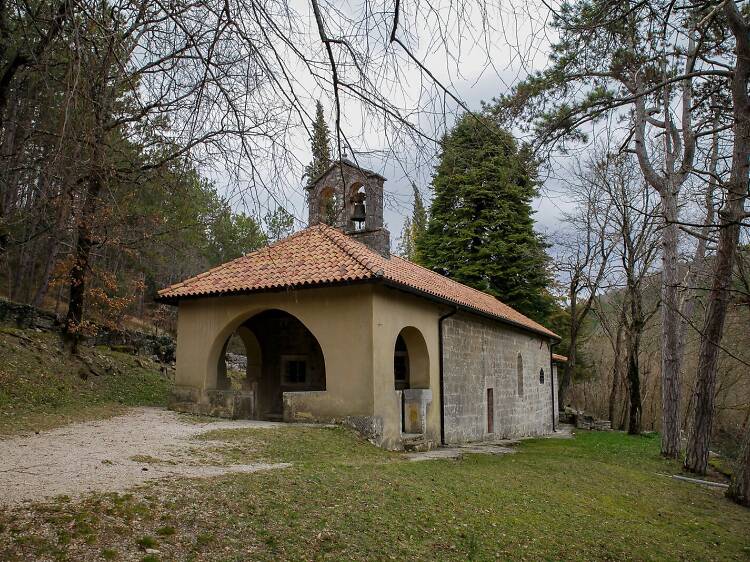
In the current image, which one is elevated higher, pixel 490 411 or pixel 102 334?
pixel 102 334

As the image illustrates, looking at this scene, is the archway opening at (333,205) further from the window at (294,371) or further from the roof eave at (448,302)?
the window at (294,371)

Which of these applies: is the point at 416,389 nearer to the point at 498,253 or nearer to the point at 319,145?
the point at 319,145

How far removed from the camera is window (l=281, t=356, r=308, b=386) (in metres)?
14.2

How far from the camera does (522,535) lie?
5.46 m

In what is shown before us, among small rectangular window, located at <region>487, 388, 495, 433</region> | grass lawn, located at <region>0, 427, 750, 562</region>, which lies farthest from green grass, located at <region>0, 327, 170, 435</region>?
small rectangular window, located at <region>487, 388, 495, 433</region>

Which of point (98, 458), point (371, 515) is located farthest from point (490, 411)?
point (98, 458)

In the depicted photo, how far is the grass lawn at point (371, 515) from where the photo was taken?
385 centimetres

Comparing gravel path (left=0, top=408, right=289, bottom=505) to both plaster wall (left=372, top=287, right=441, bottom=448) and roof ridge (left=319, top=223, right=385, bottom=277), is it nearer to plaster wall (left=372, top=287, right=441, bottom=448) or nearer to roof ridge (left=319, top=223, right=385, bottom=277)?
plaster wall (left=372, top=287, right=441, bottom=448)

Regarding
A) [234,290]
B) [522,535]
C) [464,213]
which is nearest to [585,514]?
[522,535]

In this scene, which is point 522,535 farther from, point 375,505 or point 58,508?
point 58,508

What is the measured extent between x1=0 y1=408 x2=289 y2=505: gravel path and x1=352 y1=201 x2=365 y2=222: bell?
226 inches

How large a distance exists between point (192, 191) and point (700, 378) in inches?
391

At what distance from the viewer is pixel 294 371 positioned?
1429cm

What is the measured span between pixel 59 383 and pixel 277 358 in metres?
4.91
